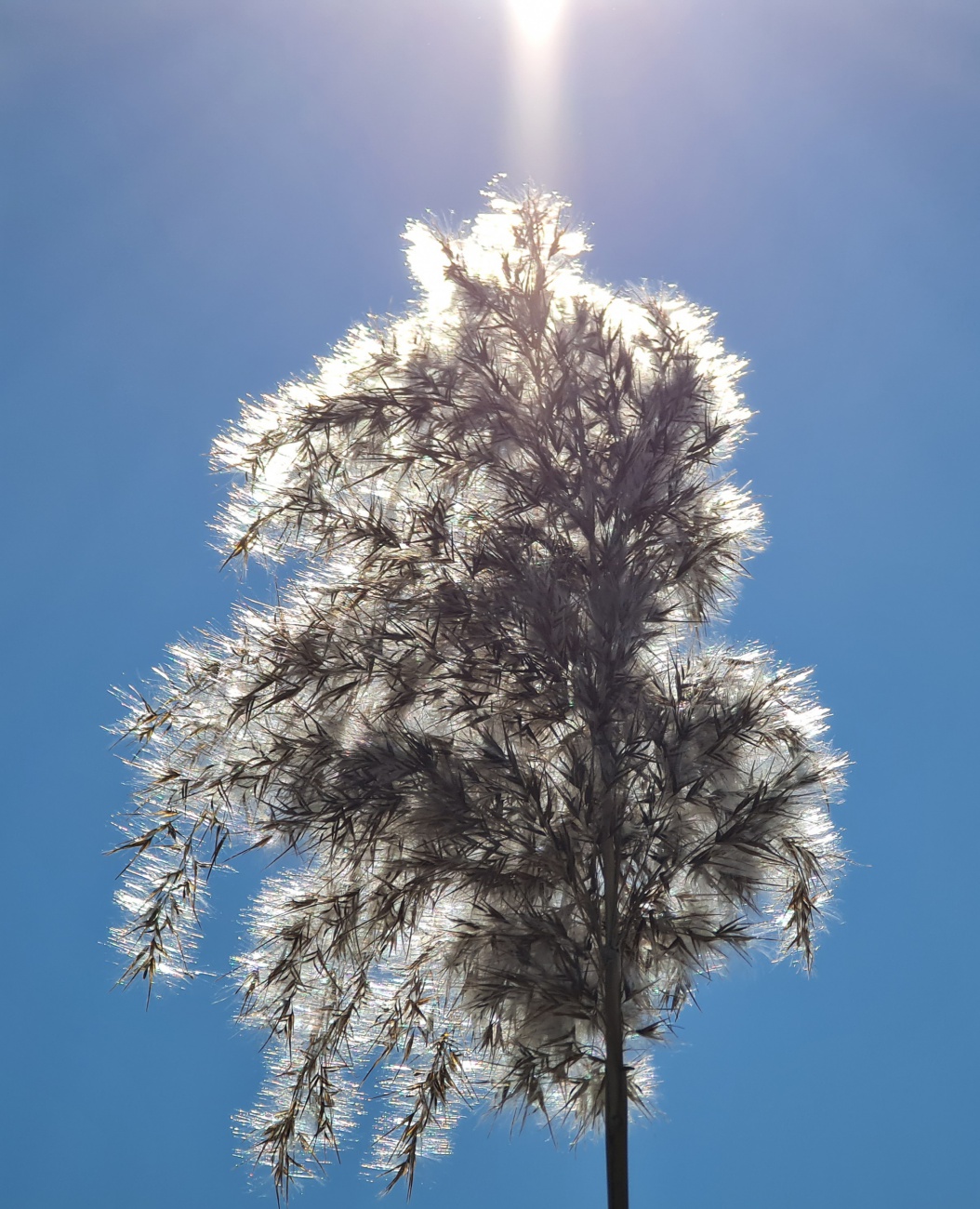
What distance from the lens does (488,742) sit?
473cm

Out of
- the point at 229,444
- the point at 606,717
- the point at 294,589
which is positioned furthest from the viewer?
the point at 229,444

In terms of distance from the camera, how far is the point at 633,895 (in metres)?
4.76

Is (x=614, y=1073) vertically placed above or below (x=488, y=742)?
below

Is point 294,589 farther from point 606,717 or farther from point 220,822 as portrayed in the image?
point 606,717

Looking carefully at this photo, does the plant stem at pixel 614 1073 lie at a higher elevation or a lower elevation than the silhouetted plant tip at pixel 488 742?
lower

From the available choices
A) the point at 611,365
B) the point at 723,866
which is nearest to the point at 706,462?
the point at 611,365

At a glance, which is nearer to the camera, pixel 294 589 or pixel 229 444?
pixel 294 589

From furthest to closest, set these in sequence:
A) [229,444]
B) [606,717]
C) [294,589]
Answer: [229,444], [294,589], [606,717]

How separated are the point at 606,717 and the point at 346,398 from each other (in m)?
1.78

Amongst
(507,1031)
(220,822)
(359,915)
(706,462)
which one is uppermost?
(706,462)

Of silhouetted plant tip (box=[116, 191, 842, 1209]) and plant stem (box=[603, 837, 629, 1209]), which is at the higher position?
silhouetted plant tip (box=[116, 191, 842, 1209])

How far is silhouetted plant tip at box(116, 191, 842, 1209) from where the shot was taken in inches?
185

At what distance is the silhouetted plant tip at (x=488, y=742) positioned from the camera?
471cm

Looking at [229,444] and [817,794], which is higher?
[229,444]
